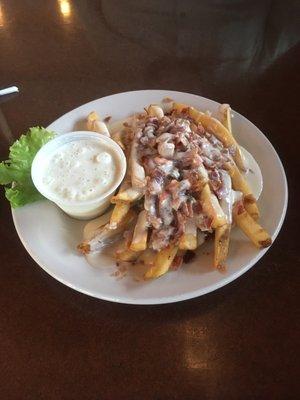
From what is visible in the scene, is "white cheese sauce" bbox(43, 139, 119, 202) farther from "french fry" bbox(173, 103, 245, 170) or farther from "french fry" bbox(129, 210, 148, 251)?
"french fry" bbox(173, 103, 245, 170)

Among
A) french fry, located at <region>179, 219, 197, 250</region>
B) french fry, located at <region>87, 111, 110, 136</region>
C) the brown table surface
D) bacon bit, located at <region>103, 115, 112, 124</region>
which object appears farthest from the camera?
bacon bit, located at <region>103, 115, 112, 124</region>

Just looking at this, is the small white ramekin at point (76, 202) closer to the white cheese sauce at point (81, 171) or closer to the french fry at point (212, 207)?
the white cheese sauce at point (81, 171)

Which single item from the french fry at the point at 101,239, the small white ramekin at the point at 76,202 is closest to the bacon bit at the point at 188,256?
the french fry at the point at 101,239

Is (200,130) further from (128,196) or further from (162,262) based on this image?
(162,262)

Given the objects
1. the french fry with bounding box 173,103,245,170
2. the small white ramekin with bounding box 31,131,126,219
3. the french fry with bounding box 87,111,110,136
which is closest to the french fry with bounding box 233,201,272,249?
the french fry with bounding box 173,103,245,170

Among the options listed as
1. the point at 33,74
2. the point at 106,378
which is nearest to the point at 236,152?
the point at 106,378
